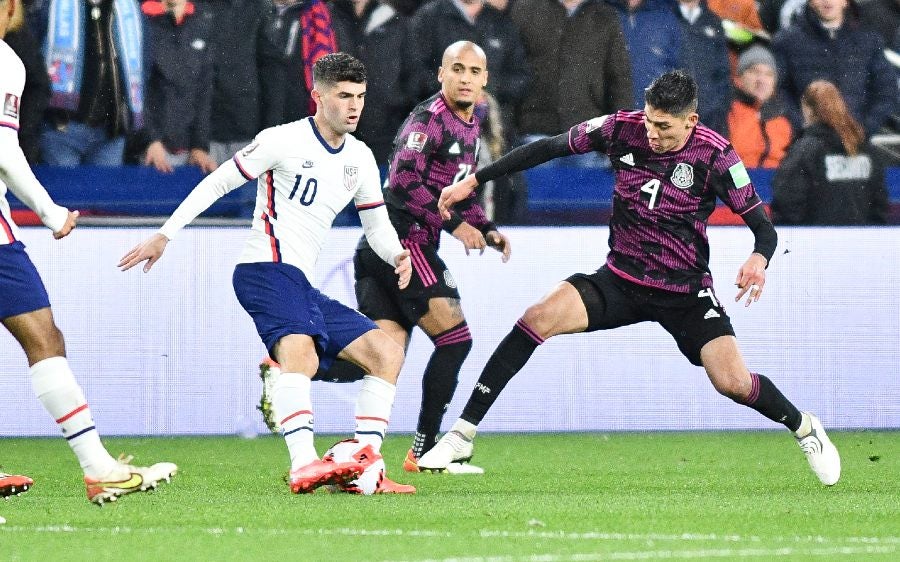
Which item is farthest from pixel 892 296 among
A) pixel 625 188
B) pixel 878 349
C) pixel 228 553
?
pixel 228 553

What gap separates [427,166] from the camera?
29.8 feet

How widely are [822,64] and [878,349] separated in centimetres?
251

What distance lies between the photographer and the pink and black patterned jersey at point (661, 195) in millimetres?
8219

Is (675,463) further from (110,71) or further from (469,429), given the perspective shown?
(110,71)

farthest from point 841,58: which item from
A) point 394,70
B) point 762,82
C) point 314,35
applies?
point 314,35

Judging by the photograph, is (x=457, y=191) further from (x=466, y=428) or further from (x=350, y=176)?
(x=466, y=428)

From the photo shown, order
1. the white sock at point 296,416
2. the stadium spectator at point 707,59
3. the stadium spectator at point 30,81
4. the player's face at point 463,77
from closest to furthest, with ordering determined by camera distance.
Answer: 1. the white sock at point 296,416
2. the player's face at point 463,77
3. the stadium spectator at point 30,81
4. the stadium spectator at point 707,59

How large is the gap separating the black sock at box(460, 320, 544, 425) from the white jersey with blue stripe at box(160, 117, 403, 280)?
1344mm

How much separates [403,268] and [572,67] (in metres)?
5.04

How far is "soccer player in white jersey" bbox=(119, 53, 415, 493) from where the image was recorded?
24.1 ft

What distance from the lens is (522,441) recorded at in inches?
435

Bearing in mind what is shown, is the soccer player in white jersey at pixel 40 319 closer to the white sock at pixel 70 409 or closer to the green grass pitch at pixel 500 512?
the white sock at pixel 70 409

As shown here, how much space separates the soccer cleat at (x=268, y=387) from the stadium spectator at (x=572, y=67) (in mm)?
2980

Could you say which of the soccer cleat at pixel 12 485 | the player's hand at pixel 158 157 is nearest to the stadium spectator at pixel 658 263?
the soccer cleat at pixel 12 485
